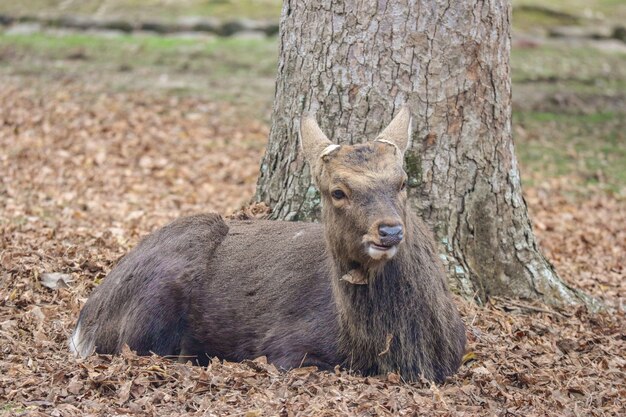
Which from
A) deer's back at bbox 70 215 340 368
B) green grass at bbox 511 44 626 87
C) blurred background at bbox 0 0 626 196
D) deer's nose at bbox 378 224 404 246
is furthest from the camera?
green grass at bbox 511 44 626 87

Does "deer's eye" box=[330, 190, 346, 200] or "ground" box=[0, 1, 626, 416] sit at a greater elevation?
"deer's eye" box=[330, 190, 346, 200]

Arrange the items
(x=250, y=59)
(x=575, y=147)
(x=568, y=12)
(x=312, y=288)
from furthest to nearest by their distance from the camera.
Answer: (x=568, y=12)
(x=250, y=59)
(x=575, y=147)
(x=312, y=288)

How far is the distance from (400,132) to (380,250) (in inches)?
47.3

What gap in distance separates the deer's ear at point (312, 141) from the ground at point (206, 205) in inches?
58.8

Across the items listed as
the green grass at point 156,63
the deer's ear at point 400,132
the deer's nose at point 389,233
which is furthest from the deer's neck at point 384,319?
the green grass at point 156,63

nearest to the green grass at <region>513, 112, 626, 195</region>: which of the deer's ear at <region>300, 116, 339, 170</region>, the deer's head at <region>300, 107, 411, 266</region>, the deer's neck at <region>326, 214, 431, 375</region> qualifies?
the deer's ear at <region>300, 116, 339, 170</region>

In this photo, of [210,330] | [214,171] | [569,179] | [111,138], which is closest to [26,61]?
[111,138]

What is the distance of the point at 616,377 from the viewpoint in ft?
22.4

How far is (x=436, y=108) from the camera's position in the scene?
7.58 m

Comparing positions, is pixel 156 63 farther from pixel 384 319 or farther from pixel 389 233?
pixel 389 233

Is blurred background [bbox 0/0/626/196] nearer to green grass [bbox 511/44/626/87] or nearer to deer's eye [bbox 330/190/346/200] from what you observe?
green grass [bbox 511/44/626/87]

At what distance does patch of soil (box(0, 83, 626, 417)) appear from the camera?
225 inches

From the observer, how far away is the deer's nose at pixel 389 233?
5707 millimetres

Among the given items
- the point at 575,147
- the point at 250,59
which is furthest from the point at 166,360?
the point at 250,59
